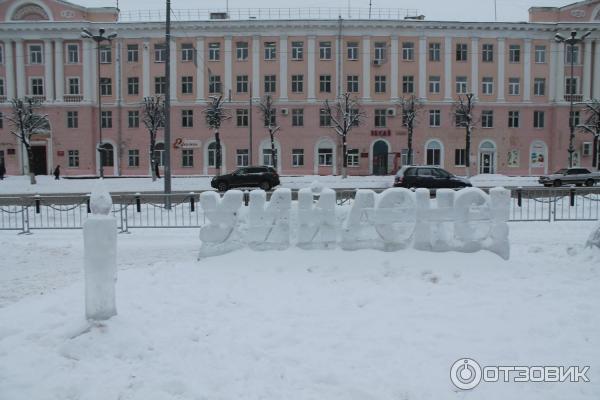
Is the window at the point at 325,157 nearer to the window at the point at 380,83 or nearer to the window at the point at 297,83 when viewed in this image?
the window at the point at 297,83

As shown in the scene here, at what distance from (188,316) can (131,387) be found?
1703mm

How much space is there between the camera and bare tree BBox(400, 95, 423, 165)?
42.5 m

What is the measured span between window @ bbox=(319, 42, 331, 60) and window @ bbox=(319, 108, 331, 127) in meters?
4.84

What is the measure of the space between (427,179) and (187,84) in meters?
29.1

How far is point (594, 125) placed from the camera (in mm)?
43156

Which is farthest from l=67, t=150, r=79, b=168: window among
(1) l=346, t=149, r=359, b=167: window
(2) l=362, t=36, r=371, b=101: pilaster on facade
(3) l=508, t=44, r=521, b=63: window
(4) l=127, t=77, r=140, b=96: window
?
(3) l=508, t=44, r=521, b=63: window

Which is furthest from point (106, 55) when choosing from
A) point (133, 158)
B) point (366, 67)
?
point (366, 67)

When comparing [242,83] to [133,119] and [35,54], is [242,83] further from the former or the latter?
[35,54]

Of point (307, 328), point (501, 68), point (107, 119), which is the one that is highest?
point (501, 68)

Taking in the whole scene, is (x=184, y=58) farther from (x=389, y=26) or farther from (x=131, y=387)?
(x=131, y=387)

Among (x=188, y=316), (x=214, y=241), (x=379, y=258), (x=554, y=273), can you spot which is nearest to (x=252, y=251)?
(x=214, y=241)

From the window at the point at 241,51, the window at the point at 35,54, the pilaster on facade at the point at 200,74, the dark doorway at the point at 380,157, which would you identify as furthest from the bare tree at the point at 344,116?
the window at the point at 35,54

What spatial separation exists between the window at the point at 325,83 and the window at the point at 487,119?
14583 millimetres

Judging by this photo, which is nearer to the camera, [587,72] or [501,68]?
[501,68]
